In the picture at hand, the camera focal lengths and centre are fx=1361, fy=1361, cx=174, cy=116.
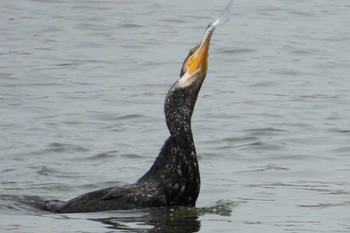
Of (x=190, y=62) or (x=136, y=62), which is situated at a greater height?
(x=190, y=62)

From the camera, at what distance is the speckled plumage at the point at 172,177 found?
33.0ft

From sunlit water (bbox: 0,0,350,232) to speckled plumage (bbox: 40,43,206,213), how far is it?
0.10 metres

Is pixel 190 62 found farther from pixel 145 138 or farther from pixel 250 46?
pixel 250 46

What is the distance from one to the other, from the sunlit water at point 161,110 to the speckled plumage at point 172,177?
99mm

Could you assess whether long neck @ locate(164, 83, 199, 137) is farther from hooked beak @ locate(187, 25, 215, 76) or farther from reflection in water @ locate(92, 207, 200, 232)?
reflection in water @ locate(92, 207, 200, 232)

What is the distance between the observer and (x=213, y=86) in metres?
17.9

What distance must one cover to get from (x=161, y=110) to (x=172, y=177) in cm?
630

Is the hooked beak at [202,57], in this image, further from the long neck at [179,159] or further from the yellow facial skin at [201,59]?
the long neck at [179,159]

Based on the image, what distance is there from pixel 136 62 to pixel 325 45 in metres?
3.25

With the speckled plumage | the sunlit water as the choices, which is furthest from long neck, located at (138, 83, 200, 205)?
the sunlit water

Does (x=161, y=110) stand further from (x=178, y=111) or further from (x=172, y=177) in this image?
(x=172, y=177)

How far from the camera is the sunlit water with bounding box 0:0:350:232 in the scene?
35.6ft

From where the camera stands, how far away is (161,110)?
16344 millimetres

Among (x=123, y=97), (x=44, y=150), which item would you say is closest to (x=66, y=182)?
(x=44, y=150)
